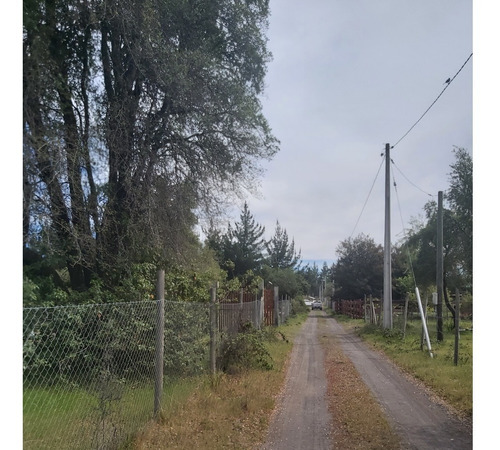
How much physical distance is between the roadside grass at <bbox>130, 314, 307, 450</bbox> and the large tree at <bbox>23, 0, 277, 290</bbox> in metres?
1.69

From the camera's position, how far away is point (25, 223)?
2914mm

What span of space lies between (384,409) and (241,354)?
2818 millimetres

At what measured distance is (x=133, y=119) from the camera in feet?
15.1

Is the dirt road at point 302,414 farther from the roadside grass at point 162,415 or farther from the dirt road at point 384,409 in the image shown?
the roadside grass at point 162,415

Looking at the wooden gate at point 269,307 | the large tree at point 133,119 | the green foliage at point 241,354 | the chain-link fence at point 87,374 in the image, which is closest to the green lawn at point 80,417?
the chain-link fence at point 87,374

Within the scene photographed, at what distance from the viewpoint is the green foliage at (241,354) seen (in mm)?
8070

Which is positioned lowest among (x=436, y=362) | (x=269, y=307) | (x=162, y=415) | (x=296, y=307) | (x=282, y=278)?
(x=296, y=307)

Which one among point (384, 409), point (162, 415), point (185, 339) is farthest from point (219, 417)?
point (384, 409)

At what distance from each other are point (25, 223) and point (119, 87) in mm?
2010

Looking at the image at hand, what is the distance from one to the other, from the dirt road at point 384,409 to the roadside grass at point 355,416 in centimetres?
10

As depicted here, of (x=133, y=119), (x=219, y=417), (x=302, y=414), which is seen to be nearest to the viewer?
(x=133, y=119)

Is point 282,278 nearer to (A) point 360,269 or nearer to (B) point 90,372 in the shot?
(A) point 360,269
